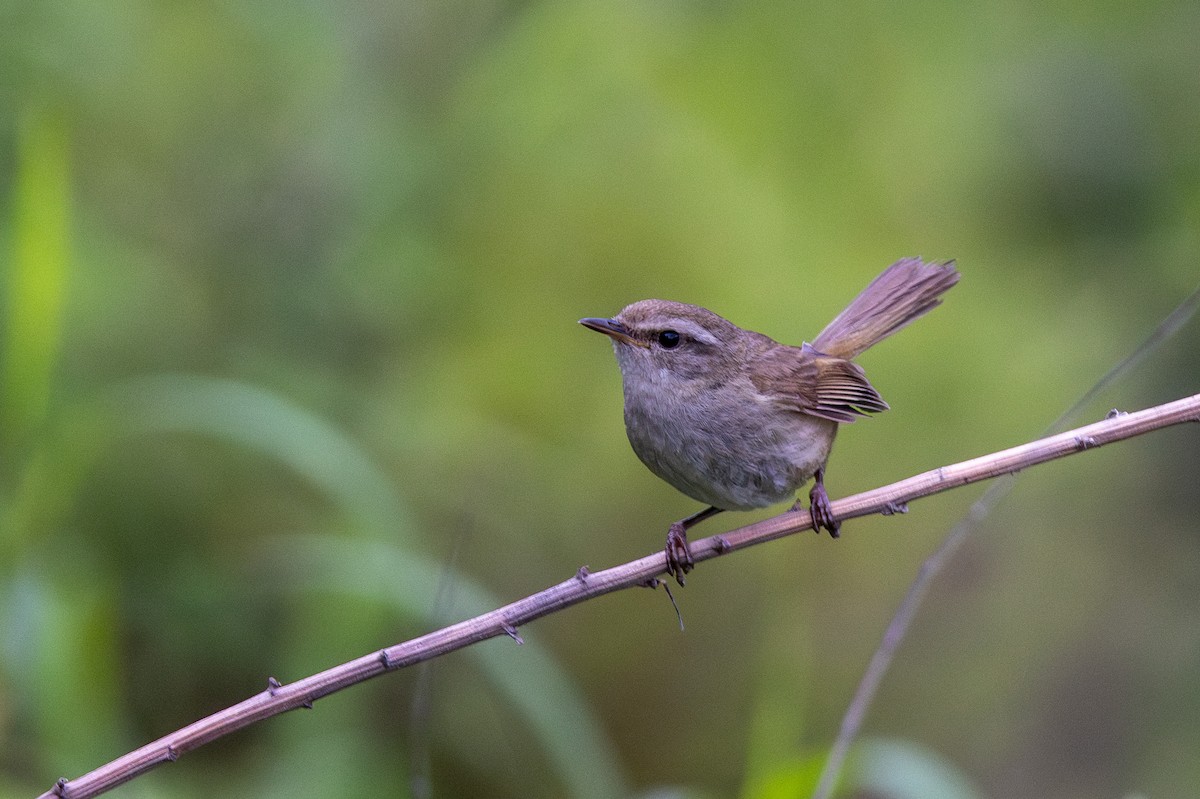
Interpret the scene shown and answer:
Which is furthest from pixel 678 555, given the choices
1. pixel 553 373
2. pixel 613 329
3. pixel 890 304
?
pixel 553 373

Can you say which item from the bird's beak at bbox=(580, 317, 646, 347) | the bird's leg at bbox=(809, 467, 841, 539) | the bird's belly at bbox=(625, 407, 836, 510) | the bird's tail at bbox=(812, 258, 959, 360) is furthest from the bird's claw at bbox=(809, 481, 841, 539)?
the bird's tail at bbox=(812, 258, 959, 360)

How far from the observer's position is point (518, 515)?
4.54 m

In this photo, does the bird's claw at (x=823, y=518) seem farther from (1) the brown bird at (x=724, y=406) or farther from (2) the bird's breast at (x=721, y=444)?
(2) the bird's breast at (x=721, y=444)

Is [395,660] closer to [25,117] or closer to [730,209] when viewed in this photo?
[25,117]

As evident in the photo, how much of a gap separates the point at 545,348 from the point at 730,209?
3.81ft

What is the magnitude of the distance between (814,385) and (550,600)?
1.55m

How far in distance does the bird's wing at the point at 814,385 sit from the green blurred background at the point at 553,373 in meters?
0.92

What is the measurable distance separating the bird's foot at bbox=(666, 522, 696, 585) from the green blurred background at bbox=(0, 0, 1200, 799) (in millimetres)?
602

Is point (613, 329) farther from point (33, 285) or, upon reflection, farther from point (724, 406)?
→ point (33, 285)

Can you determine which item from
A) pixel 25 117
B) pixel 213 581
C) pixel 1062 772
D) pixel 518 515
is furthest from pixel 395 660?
pixel 1062 772

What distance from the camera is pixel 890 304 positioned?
4.03 m

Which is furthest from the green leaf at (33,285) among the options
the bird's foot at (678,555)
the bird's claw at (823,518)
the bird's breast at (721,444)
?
the bird's claw at (823,518)

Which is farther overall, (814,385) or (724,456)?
(814,385)

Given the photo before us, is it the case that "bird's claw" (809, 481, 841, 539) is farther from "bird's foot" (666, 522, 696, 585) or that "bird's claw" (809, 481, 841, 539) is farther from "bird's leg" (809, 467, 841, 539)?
"bird's foot" (666, 522, 696, 585)
